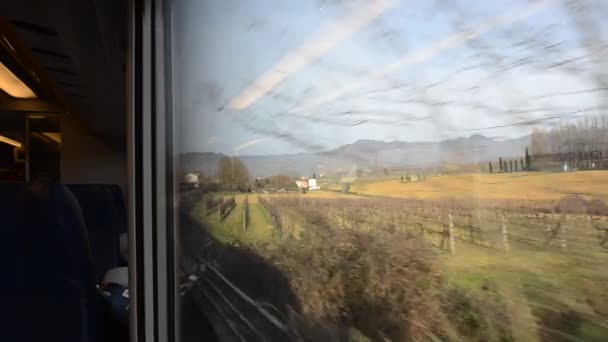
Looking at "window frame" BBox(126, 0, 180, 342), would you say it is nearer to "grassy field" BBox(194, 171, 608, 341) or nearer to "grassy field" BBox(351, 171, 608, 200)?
"grassy field" BBox(194, 171, 608, 341)

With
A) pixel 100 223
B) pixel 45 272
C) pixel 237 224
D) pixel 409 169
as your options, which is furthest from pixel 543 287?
pixel 100 223

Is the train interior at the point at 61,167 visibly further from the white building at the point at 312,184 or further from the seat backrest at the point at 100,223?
the white building at the point at 312,184

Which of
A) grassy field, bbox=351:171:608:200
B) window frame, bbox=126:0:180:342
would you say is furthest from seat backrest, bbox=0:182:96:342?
grassy field, bbox=351:171:608:200

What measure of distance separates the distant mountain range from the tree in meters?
0.03

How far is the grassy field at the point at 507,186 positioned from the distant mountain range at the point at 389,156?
0.03 meters

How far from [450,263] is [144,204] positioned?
3.59ft

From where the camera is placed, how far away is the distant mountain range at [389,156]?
0.71 m

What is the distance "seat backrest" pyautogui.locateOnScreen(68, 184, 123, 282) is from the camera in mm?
2897

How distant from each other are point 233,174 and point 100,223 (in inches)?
73.3

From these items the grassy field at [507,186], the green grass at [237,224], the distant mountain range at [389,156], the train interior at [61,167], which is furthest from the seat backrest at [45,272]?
the grassy field at [507,186]

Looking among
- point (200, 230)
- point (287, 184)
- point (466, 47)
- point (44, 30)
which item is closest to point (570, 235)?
point (466, 47)

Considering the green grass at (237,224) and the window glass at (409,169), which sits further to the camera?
the green grass at (237,224)

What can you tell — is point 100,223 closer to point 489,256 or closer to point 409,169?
point 409,169

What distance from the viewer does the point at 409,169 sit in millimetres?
856
